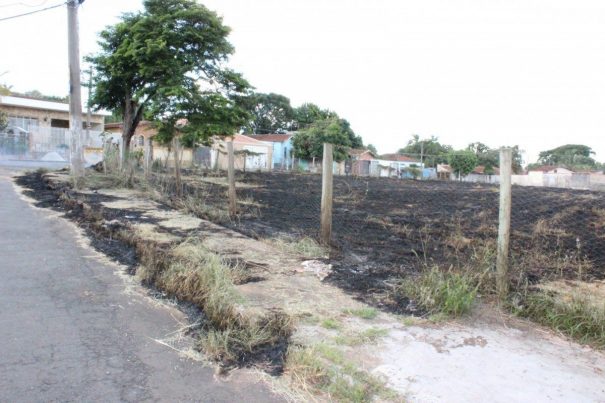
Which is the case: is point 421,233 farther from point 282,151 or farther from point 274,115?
point 274,115

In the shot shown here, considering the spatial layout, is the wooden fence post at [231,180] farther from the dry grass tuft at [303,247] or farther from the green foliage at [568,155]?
the green foliage at [568,155]

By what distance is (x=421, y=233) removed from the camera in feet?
27.4

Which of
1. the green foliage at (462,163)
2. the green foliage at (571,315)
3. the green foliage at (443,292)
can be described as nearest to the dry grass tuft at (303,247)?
the green foliage at (443,292)

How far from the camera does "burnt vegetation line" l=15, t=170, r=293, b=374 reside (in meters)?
3.53

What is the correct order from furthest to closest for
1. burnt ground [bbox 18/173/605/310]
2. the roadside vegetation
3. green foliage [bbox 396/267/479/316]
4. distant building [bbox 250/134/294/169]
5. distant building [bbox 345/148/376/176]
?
1. distant building [bbox 250/134/294/169]
2. distant building [bbox 345/148/376/176]
3. burnt ground [bbox 18/173/605/310]
4. green foliage [bbox 396/267/479/316]
5. the roadside vegetation

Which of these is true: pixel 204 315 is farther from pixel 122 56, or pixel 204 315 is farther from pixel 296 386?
pixel 122 56

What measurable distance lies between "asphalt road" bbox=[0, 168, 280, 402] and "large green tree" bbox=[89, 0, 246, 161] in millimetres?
16317

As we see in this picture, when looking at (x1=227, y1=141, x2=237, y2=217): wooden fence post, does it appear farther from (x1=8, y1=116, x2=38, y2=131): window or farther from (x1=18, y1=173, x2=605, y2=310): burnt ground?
(x1=8, y1=116, x2=38, y2=131): window

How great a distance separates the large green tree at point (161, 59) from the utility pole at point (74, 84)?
17.6 feet

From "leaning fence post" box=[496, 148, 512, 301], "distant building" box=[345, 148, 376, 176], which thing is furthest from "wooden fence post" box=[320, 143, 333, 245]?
"distant building" box=[345, 148, 376, 176]

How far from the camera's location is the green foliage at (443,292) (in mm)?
4246

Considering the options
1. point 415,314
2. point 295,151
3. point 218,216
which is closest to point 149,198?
point 218,216

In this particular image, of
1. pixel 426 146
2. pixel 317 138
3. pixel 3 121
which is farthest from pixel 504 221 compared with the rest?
pixel 426 146

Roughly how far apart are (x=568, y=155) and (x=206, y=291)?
107768 mm
